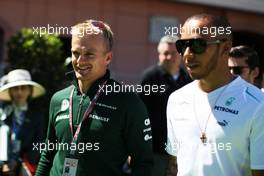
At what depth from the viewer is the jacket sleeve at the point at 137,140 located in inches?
123

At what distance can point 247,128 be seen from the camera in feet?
8.76

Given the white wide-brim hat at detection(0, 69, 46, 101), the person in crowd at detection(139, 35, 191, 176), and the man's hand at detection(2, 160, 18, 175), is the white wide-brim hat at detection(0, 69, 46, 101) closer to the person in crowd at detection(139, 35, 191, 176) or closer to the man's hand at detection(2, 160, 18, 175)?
the man's hand at detection(2, 160, 18, 175)

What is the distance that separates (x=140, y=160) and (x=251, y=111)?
73cm

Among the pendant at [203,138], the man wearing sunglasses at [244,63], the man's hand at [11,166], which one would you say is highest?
the man wearing sunglasses at [244,63]

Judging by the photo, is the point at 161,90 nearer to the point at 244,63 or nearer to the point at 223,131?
the point at 244,63

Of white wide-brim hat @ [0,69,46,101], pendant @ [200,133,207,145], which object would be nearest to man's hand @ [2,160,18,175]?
white wide-brim hat @ [0,69,46,101]

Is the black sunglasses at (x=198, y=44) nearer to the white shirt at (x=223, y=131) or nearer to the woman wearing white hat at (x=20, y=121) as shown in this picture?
the white shirt at (x=223, y=131)

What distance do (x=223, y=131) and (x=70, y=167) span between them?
880 mm

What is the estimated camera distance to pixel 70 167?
3.11 meters

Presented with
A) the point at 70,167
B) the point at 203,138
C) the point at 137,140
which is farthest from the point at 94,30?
the point at 203,138

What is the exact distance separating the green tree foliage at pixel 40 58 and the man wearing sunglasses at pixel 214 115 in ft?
17.3

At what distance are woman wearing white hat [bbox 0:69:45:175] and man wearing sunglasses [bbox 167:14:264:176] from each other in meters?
2.58

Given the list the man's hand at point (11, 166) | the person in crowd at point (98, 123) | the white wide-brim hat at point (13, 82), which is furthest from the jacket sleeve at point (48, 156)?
the white wide-brim hat at point (13, 82)

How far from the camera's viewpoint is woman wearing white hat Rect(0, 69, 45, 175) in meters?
5.53
